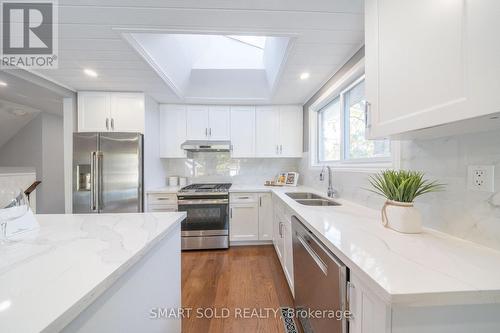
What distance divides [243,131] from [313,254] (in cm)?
234

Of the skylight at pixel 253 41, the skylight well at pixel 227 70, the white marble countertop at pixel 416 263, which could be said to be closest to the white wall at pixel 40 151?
the skylight well at pixel 227 70

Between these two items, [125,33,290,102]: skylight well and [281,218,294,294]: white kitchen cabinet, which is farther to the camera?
[125,33,290,102]: skylight well

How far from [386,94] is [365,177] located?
84 centimetres

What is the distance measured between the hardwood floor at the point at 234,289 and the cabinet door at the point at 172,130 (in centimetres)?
155

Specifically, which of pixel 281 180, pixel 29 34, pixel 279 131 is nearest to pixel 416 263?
pixel 281 180

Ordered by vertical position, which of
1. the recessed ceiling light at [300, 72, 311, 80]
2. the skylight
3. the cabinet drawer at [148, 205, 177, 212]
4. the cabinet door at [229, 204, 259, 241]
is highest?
the skylight

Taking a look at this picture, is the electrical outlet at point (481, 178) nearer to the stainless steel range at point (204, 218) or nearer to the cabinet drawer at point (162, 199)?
the stainless steel range at point (204, 218)

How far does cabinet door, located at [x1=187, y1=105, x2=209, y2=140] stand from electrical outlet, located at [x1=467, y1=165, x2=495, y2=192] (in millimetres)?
2840

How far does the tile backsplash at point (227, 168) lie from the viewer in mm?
3369

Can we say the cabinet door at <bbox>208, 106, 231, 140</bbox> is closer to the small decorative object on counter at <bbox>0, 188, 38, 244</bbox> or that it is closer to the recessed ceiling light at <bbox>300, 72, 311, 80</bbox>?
the recessed ceiling light at <bbox>300, 72, 311, 80</bbox>

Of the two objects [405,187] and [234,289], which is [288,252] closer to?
[234,289]

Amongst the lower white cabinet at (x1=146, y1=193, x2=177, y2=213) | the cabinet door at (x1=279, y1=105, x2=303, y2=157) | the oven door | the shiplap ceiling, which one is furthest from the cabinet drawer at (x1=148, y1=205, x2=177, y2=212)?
the cabinet door at (x1=279, y1=105, x2=303, y2=157)

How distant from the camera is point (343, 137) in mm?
2082

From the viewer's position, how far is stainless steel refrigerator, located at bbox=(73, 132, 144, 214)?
240 cm
